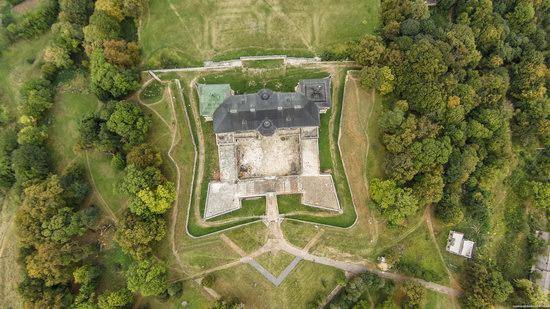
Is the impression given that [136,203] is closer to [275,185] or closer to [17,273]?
[275,185]

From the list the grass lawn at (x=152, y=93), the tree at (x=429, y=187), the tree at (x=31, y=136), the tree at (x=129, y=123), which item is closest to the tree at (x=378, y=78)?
the tree at (x=429, y=187)

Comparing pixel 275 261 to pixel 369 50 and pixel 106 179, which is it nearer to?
pixel 106 179

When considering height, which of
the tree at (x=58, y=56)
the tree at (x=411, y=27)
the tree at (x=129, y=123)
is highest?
the tree at (x=411, y=27)

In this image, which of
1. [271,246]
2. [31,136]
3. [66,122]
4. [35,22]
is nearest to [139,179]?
[66,122]

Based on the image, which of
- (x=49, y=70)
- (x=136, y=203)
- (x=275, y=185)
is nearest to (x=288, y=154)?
(x=275, y=185)

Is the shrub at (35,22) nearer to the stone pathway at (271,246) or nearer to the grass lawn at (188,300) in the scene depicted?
the stone pathway at (271,246)

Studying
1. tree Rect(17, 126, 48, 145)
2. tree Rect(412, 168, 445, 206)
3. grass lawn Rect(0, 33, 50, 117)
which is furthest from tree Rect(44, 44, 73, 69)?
tree Rect(412, 168, 445, 206)
